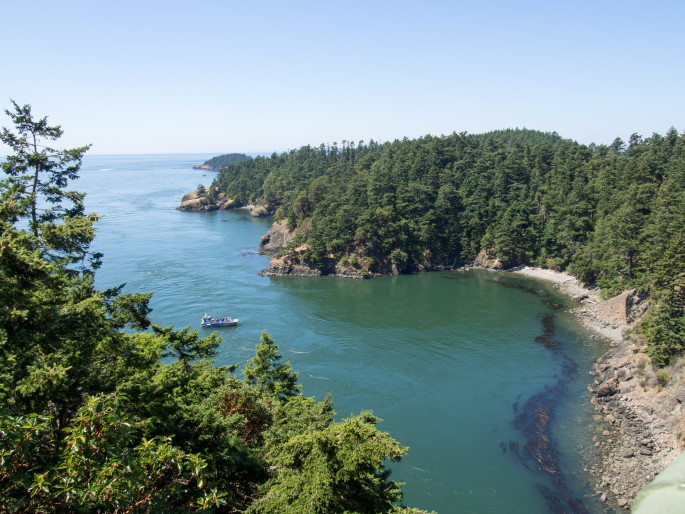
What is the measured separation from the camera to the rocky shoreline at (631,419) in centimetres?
2155

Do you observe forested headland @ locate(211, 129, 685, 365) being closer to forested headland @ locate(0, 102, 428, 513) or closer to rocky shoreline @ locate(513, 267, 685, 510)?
rocky shoreline @ locate(513, 267, 685, 510)

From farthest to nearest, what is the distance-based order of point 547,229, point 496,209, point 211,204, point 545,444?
1. point 211,204
2. point 496,209
3. point 547,229
4. point 545,444

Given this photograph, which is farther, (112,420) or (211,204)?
(211,204)

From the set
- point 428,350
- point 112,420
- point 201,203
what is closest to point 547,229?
point 428,350

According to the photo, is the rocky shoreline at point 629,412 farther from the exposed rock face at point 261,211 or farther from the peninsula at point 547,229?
the exposed rock face at point 261,211

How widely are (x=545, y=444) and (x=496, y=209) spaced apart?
45974 mm

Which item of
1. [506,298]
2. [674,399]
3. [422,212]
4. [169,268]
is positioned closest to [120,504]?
[674,399]

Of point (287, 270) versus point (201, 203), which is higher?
point (201, 203)

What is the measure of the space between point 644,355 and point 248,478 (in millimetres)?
28813

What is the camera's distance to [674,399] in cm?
2525

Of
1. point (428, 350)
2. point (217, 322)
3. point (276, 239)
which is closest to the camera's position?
point (428, 350)

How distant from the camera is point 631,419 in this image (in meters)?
25.8

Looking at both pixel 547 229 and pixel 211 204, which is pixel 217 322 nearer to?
pixel 547 229

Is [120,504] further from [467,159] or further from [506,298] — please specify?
[467,159]
